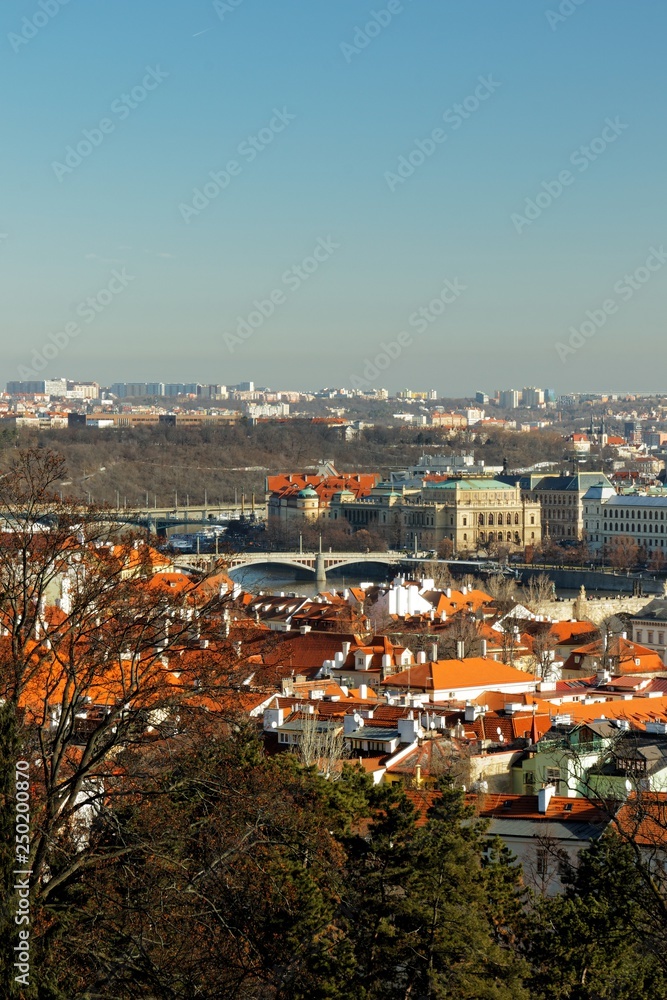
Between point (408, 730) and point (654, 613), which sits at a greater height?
point (654, 613)

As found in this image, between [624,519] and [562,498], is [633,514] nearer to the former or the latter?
[624,519]

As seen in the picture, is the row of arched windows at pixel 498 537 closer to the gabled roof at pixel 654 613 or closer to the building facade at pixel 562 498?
the building facade at pixel 562 498

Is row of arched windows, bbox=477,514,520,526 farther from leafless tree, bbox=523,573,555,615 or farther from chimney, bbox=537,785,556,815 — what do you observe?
chimney, bbox=537,785,556,815

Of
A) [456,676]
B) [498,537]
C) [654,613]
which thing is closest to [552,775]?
[456,676]

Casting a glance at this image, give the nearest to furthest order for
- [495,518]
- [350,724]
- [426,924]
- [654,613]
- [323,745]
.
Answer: [426,924] < [323,745] < [350,724] < [654,613] < [495,518]

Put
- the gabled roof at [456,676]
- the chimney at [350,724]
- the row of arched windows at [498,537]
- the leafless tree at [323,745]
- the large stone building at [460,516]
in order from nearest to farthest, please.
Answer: the leafless tree at [323,745] < the chimney at [350,724] < the gabled roof at [456,676] < the row of arched windows at [498,537] < the large stone building at [460,516]

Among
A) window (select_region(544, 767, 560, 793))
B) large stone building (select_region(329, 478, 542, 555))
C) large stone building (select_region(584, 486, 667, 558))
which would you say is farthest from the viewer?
large stone building (select_region(329, 478, 542, 555))

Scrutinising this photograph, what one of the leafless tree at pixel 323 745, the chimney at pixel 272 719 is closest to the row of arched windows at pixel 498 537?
the chimney at pixel 272 719

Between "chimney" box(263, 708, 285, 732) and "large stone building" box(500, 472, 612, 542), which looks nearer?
"chimney" box(263, 708, 285, 732)

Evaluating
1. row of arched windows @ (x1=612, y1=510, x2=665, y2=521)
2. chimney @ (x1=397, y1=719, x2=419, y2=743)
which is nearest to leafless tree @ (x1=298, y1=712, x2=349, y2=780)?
chimney @ (x1=397, y1=719, x2=419, y2=743)
